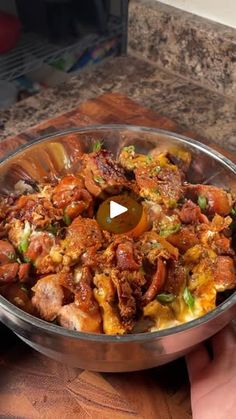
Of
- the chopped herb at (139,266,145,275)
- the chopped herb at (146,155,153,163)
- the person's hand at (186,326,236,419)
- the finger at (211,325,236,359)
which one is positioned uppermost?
the chopped herb at (146,155,153,163)

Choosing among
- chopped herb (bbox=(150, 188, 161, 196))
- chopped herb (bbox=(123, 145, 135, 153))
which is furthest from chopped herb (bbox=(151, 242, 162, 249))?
chopped herb (bbox=(123, 145, 135, 153))

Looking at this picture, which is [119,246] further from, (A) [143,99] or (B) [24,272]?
(A) [143,99]

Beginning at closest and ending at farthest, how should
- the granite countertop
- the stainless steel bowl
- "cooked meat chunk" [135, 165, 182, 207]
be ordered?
1. the stainless steel bowl
2. "cooked meat chunk" [135, 165, 182, 207]
3. the granite countertop

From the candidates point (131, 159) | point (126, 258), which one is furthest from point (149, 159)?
point (126, 258)

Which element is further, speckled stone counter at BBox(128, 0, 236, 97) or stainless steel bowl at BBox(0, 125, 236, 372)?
speckled stone counter at BBox(128, 0, 236, 97)

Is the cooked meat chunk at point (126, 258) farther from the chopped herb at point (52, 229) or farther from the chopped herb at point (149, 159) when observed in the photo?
the chopped herb at point (149, 159)

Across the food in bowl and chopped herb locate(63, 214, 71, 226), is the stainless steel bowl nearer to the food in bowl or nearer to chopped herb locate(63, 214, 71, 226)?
the food in bowl

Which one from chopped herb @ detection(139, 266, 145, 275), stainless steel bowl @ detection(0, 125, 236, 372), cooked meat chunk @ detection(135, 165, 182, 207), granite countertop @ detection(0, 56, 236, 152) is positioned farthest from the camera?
granite countertop @ detection(0, 56, 236, 152)

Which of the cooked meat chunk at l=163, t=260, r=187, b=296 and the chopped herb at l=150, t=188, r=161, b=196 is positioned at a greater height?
the chopped herb at l=150, t=188, r=161, b=196

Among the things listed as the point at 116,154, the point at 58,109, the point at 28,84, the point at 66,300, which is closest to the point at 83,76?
the point at 58,109
